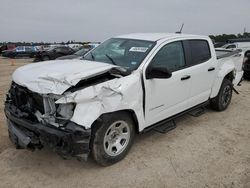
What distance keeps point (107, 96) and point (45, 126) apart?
84 cm

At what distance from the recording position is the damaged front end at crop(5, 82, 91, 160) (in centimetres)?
319

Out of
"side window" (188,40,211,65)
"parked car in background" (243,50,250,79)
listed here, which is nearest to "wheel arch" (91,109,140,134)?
"side window" (188,40,211,65)

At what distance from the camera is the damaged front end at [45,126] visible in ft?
10.5

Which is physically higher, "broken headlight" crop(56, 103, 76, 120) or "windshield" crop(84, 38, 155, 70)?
"windshield" crop(84, 38, 155, 70)

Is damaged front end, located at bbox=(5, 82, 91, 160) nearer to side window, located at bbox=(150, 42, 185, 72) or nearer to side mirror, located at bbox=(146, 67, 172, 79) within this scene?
side mirror, located at bbox=(146, 67, 172, 79)

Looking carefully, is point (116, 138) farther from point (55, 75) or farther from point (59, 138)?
point (55, 75)

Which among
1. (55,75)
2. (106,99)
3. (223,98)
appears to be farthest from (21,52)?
(106,99)

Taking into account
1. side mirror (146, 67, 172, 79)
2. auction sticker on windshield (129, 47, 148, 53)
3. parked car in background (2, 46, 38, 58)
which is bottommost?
parked car in background (2, 46, 38, 58)

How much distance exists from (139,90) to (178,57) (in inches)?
49.8

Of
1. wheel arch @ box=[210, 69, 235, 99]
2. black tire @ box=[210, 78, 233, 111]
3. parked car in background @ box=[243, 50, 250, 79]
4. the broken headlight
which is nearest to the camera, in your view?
the broken headlight

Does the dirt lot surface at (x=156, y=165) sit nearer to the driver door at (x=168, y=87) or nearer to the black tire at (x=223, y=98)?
the driver door at (x=168, y=87)

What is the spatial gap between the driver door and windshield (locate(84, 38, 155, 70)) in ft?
0.71

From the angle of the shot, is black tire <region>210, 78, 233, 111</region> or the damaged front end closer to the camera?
the damaged front end

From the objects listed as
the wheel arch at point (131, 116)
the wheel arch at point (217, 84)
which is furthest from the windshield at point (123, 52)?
the wheel arch at point (217, 84)
